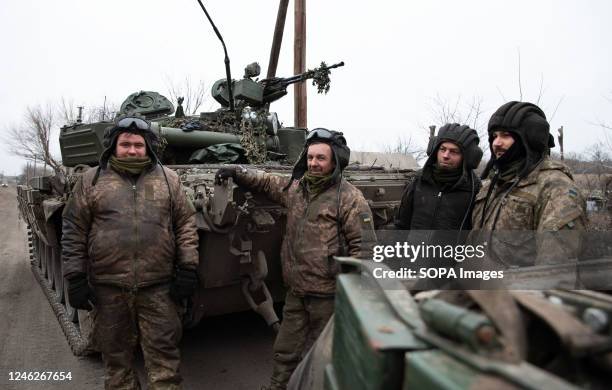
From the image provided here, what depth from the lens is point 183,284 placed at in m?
2.97

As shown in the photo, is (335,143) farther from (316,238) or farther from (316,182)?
(316,238)

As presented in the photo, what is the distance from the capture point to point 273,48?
873cm

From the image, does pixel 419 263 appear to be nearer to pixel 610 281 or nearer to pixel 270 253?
pixel 610 281

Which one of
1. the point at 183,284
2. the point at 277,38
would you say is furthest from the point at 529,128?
the point at 277,38

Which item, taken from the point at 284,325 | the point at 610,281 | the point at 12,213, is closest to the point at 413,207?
the point at 284,325

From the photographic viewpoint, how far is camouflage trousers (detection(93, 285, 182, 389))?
293cm

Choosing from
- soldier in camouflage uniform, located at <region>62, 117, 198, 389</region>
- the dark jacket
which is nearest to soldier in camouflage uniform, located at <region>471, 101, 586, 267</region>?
the dark jacket

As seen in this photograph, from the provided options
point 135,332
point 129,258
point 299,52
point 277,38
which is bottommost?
point 135,332

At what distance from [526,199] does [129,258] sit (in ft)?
7.24

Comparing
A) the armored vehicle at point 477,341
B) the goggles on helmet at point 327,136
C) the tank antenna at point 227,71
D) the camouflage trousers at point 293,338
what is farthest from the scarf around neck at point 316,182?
the tank antenna at point 227,71

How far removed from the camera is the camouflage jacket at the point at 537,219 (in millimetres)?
2098

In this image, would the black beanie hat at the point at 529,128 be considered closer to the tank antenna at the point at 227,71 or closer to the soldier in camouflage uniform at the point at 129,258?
the soldier in camouflage uniform at the point at 129,258

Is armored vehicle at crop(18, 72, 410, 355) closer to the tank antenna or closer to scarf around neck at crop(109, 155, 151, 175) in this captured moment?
the tank antenna

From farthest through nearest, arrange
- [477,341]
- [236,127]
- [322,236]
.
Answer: [236,127] < [322,236] < [477,341]
